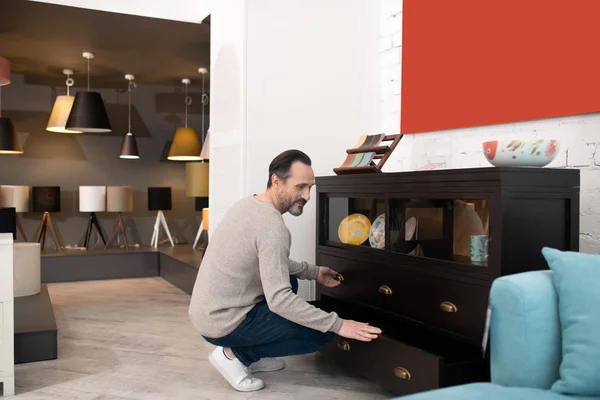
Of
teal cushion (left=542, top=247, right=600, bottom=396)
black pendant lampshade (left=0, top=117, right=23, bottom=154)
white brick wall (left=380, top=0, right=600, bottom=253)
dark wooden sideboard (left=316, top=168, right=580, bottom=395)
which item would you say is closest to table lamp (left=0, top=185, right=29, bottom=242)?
black pendant lampshade (left=0, top=117, right=23, bottom=154)

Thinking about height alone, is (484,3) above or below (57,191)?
above

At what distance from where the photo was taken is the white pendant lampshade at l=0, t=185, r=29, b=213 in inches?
260

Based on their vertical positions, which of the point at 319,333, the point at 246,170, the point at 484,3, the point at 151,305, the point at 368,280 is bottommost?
the point at 151,305

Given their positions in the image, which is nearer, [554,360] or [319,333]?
[554,360]

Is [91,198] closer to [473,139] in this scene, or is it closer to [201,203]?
[201,203]

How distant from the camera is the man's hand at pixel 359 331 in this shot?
7.91 ft

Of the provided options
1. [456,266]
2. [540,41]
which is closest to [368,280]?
[456,266]

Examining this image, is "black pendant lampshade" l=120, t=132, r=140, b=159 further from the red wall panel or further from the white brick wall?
the red wall panel

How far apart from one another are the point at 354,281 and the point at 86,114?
Result: 414cm

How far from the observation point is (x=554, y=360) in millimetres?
1739

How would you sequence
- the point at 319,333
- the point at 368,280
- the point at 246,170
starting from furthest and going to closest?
the point at 246,170
the point at 368,280
the point at 319,333

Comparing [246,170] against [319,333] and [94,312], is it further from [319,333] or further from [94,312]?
[94,312]

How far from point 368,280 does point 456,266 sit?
62 centimetres

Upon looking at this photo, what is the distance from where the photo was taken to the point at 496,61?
9.70ft
